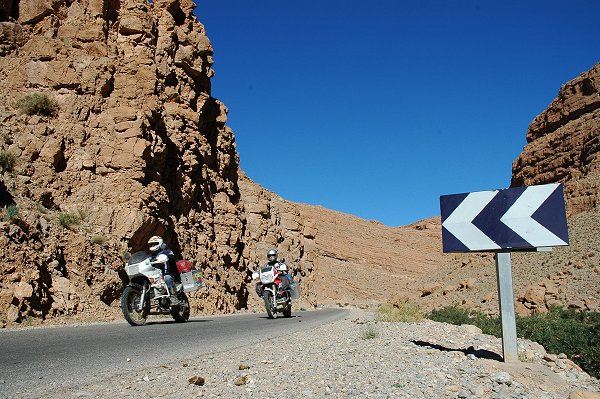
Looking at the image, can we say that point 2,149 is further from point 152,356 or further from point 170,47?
point 152,356

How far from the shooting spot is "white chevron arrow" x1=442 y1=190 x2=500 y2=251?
6.98m

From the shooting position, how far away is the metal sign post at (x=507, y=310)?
6609 millimetres

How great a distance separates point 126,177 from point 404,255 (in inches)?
3711

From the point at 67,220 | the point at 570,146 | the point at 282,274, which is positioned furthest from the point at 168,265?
the point at 570,146

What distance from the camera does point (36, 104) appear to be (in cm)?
2119

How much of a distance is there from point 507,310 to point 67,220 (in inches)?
614

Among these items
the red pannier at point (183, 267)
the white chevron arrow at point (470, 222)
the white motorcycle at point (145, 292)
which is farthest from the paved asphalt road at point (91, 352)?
the white chevron arrow at point (470, 222)

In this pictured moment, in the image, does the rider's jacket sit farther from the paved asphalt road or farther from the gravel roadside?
the gravel roadside

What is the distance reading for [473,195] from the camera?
7.28 m

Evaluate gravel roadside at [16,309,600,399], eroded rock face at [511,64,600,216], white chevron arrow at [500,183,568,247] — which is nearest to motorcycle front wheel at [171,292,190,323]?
gravel roadside at [16,309,600,399]

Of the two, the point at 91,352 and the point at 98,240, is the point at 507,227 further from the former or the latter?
the point at 98,240

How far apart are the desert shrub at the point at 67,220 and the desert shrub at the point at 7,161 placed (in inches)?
90.8

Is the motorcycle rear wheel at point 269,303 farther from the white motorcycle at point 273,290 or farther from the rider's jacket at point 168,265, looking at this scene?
the rider's jacket at point 168,265

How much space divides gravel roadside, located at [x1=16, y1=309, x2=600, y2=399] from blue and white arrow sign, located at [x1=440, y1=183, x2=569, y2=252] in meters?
1.45
